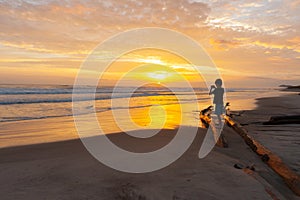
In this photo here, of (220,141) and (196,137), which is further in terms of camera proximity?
(196,137)

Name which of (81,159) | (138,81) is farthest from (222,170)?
(138,81)

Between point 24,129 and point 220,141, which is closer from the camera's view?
point 220,141

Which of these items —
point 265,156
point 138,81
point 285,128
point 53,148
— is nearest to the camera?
point 265,156

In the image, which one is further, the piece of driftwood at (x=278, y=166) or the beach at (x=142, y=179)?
the piece of driftwood at (x=278, y=166)

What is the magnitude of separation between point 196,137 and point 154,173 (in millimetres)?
3981

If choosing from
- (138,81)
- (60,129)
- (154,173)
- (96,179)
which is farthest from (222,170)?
(138,81)

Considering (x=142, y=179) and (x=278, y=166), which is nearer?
(x=142, y=179)

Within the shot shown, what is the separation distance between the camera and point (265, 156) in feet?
18.0

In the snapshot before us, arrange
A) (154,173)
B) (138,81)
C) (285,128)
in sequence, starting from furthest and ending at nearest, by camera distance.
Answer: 1. (138,81)
2. (285,128)
3. (154,173)

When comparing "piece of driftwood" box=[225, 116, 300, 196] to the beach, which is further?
"piece of driftwood" box=[225, 116, 300, 196]

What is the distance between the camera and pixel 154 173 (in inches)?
180

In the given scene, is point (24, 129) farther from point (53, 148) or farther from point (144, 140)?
point (144, 140)

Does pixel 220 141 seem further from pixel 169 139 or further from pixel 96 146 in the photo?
pixel 96 146

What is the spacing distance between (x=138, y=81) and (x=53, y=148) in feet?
244
